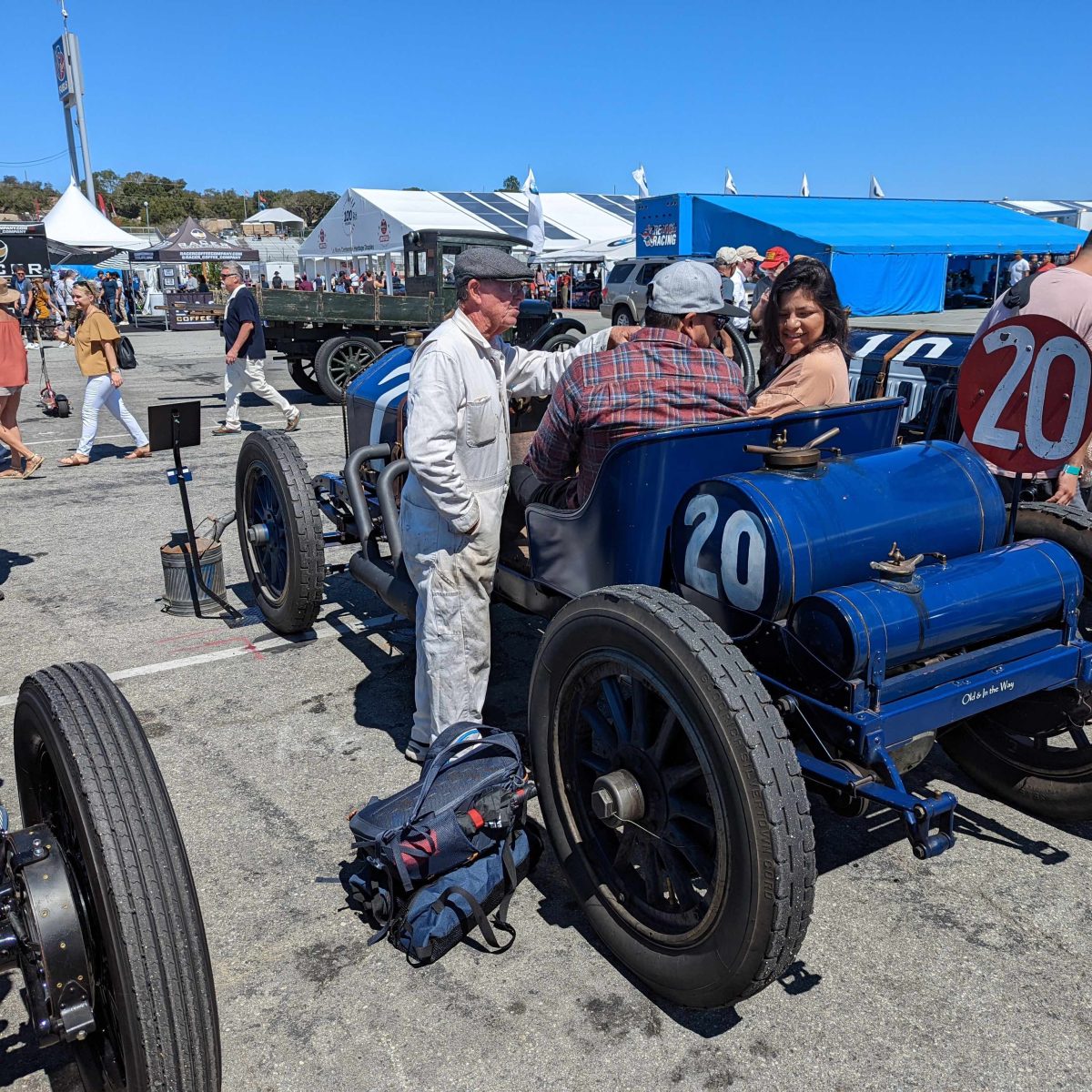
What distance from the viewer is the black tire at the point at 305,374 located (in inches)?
553

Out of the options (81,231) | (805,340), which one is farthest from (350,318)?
(81,231)

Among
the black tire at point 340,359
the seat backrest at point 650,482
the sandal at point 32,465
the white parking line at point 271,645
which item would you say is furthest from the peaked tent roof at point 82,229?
the seat backrest at point 650,482

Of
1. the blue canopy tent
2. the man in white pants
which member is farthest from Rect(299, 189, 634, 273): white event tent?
the man in white pants

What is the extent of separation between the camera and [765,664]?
256 cm

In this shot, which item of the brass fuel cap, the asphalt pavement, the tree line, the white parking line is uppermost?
the tree line

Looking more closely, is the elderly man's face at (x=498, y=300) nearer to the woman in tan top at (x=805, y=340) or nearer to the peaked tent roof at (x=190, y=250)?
the woman in tan top at (x=805, y=340)

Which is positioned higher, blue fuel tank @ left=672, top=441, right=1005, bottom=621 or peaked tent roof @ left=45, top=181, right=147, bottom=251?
peaked tent roof @ left=45, top=181, right=147, bottom=251

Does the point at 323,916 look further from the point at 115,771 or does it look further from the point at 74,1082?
the point at 115,771

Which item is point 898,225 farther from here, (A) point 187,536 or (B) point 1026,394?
(B) point 1026,394

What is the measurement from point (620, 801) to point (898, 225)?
2788cm

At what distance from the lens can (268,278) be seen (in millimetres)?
40562

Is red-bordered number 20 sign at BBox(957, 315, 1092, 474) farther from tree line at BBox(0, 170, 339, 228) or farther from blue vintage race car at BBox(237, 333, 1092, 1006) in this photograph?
tree line at BBox(0, 170, 339, 228)

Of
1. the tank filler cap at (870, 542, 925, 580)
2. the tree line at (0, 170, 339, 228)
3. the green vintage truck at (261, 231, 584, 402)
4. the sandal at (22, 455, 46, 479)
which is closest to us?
the tank filler cap at (870, 542, 925, 580)

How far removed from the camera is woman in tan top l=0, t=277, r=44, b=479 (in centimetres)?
740
